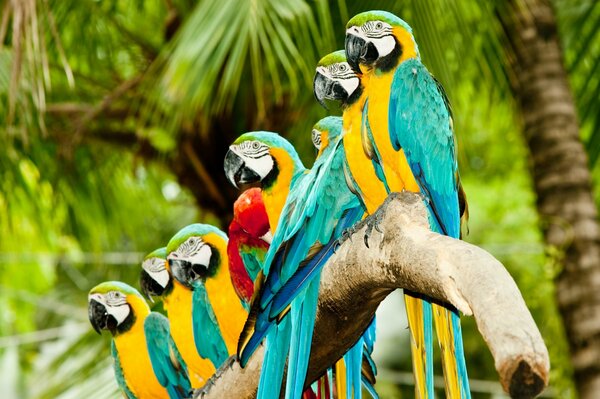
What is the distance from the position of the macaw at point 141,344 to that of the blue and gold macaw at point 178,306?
55mm

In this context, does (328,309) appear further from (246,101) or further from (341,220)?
(246,101)

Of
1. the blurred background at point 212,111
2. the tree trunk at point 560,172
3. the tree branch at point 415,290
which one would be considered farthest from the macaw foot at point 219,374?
the tree trunk at point 560,172

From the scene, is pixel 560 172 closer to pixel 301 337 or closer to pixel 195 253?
pixel 195 253

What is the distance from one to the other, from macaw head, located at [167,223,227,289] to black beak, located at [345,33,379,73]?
2.00 feet

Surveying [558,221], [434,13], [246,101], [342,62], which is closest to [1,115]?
[246,101]

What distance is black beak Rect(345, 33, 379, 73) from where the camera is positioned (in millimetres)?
1721

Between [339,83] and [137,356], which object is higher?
[339,83]

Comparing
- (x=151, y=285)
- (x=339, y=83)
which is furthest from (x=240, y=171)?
(x=151, y=285)

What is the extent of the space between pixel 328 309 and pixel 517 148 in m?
4.86

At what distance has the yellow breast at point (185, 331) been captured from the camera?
2.28m

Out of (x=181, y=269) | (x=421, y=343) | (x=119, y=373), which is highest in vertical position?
(x=421, y=343)

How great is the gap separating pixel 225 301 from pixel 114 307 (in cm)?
31

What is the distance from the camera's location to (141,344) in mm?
2396

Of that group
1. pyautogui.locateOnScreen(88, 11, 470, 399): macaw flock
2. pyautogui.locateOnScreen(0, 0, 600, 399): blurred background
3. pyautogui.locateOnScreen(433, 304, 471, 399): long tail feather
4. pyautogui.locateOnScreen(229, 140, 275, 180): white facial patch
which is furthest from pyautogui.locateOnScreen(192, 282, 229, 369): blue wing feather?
pyautogui.locateOnScreen(0, 0, 600, 399): blurred background
